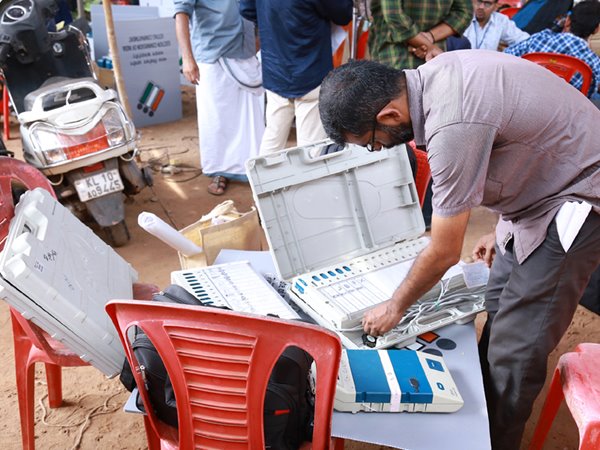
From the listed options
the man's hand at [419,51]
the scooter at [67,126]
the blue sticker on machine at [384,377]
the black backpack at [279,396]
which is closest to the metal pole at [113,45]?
the scooter at [67,126]

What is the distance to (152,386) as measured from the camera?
4.70ft

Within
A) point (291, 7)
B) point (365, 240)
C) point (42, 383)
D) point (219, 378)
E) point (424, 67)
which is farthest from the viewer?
point (291, 7)

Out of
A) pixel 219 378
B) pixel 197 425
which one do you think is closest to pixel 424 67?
pixel 219 378

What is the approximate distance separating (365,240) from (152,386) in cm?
102

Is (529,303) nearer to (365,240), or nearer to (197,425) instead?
(365,240)

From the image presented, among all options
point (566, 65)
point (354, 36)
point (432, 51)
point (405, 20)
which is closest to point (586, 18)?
point (566, 65)

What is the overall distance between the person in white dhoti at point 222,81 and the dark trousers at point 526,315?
9.13 ft

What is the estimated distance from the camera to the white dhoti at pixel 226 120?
420 cm

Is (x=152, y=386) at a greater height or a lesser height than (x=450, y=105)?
lesser

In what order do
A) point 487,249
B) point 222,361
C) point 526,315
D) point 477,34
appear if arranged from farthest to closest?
point 477,34 → point 487,249 → point 526,315 → point 222,361

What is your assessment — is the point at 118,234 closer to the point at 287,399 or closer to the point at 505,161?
the point at 287,399

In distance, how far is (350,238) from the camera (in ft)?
6.98

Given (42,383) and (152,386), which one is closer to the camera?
(152,386)

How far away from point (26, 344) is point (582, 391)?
182cm
